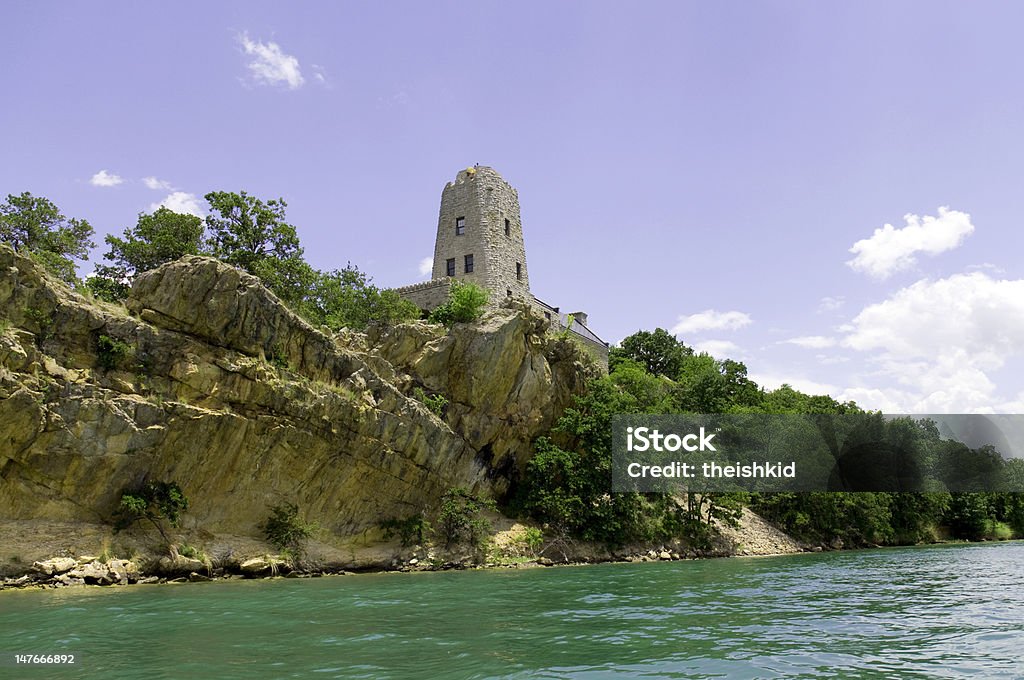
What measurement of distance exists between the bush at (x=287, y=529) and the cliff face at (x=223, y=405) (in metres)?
0.52

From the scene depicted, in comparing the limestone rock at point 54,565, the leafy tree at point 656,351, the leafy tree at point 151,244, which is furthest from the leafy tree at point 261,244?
the leafy tree at point 656,351

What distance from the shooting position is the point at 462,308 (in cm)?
4550

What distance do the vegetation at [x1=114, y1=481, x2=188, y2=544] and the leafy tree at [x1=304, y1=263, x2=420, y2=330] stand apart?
17716mm

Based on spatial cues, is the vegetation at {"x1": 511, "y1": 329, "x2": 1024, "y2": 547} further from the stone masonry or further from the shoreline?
the stone masonry

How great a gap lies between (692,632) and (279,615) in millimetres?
10032

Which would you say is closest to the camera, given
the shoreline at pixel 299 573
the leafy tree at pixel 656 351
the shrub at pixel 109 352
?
the shoreline at pixel 299 573

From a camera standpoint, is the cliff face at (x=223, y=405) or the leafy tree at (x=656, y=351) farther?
the leafy tree at (x=656, y=351)

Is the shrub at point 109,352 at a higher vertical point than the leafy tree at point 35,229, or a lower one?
lower

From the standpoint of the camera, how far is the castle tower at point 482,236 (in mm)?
55094

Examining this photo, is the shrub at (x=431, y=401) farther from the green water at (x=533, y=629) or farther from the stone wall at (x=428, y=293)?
the green water at (x=533, y=629)

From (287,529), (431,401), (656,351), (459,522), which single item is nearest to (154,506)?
(287,529)

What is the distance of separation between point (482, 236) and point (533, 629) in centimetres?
4211

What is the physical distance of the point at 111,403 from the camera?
98.3ft

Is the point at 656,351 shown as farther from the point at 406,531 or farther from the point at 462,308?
the point at 406,531
